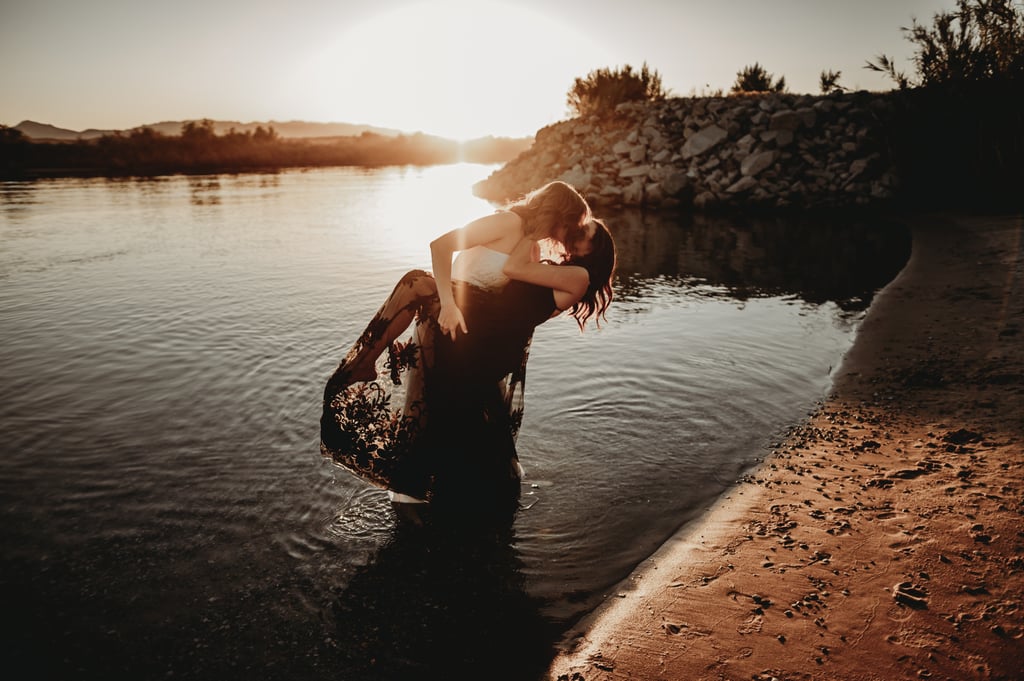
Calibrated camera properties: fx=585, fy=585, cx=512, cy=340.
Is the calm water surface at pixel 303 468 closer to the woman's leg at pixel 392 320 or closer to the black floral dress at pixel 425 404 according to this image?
the black floral dress at pixel 425 404

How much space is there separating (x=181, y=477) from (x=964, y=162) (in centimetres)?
2488

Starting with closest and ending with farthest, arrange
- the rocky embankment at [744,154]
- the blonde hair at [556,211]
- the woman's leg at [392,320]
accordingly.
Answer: the blonde hair at [556,211]
the woman's leg at [392,320]
the rocky embankment at [744,154]

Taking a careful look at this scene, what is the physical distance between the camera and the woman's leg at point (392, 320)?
4371 mm

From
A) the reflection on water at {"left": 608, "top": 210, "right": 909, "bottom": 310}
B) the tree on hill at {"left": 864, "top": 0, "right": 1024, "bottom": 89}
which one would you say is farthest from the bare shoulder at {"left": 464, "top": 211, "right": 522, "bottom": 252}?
the tree on hill at {"left": 864, "top": 0, "right": 1024, "bottom": 89}

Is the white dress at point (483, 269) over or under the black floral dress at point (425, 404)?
over

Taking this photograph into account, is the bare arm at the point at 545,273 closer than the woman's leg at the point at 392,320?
Yes

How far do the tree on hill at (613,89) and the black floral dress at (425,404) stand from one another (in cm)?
3027

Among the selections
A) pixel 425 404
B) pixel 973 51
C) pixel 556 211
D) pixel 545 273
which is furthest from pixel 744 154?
pixel 425 404

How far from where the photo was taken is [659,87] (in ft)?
107

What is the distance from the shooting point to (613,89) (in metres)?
31.9

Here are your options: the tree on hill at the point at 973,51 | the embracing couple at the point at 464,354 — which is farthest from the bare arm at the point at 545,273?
the tree on hill at the point at 973,51

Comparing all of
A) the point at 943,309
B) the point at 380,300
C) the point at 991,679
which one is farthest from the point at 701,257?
the point at 991,679

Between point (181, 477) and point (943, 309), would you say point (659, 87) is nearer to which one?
point (943, 309)

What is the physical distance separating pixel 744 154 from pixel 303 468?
25151mm
